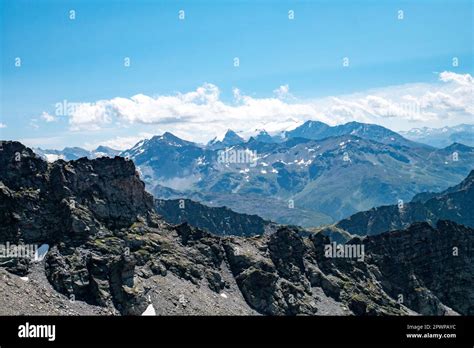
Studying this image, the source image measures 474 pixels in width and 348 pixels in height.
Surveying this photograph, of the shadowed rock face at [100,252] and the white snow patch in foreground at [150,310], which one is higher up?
the shadowed rock face at [100,252]

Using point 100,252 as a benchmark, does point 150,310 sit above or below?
below

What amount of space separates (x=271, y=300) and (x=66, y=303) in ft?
239

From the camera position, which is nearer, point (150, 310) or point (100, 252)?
point (150, 310)

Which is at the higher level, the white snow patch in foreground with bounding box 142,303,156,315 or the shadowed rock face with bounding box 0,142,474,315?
the shadowed rock face with bounding box 0,142,474,315

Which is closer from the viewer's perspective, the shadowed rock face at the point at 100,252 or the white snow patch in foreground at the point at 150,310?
the white snow patch in foreground at the point at 150,310

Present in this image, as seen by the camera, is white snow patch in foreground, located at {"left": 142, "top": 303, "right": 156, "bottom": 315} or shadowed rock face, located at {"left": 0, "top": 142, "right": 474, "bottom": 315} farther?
shadowed rock face, located at {"left": 0, "top": 142, "right": 474, "bottom": 315}

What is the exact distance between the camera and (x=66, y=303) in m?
146
